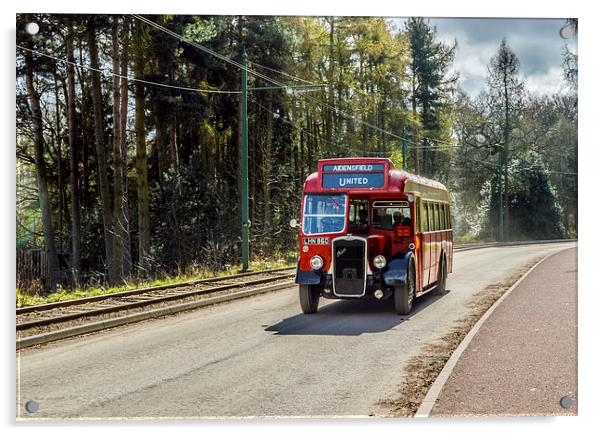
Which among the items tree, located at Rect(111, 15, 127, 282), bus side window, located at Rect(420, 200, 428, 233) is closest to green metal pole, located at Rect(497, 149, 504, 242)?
bus side window, located at Rect(420, 200, 428, 233)

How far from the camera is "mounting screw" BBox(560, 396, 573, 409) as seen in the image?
7.53m

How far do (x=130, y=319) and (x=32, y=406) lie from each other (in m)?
3.66

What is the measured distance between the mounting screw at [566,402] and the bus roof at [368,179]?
3.36m

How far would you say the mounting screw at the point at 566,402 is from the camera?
7.53m

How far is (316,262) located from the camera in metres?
11.9

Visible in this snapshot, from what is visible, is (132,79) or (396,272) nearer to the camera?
(132,79)

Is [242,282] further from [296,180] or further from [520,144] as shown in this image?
[520,144]

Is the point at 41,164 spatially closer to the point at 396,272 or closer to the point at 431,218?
the point at 396,272

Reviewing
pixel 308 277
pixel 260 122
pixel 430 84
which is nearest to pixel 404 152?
pixel 430 84

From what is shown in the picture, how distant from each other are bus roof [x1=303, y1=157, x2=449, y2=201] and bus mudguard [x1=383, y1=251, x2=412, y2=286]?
49.3 inches

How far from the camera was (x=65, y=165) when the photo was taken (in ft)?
32.1

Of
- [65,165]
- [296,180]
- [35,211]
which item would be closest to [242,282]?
[296,180]

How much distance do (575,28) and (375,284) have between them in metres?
5.12

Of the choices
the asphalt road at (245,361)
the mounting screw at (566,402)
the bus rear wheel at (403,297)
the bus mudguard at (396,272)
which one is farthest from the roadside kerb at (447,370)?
the bus mudguard at (396,272)
